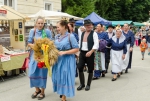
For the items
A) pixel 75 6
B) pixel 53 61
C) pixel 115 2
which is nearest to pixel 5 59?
pixel 53 61

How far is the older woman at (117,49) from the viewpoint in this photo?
7895mm

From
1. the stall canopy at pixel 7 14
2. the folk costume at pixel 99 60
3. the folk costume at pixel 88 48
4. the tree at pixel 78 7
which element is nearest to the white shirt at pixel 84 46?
the folk costume at pixel 88 48

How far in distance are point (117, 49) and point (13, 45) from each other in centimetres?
448

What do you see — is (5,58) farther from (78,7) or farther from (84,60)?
(78,7)

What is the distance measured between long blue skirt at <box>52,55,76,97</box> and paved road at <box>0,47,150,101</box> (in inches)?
22.4

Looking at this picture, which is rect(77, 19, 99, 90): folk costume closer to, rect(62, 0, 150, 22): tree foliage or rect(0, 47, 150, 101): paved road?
rect(0, 47, 150, 101): paved road

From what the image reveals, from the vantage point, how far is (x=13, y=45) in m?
10.3

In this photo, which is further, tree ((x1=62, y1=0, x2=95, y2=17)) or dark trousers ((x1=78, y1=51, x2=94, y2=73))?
tree ((x1=62, y1=0, x2=95, y2=17))

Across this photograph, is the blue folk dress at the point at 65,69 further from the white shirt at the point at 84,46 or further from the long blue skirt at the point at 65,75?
the white shirt at the point at 84,46

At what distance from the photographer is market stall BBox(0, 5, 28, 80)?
7875mm

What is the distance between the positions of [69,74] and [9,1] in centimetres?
1114

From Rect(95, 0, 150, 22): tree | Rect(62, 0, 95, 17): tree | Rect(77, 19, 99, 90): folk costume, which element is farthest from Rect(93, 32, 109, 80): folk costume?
Rect(95, 0, 150, 22): tree

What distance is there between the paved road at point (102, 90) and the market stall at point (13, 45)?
53 centimetres

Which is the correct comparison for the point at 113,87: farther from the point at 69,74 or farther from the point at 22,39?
the point at 22,39
